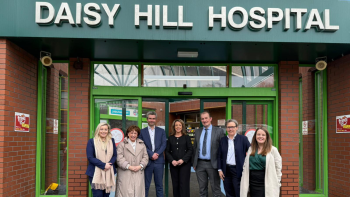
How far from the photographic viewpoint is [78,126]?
235 inches

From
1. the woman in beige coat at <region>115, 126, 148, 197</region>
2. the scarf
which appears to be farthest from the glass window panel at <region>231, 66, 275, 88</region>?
the scarf

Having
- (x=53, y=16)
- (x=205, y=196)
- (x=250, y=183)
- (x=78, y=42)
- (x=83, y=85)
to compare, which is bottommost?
(x=205, y=196)

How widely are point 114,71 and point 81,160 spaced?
1.90m

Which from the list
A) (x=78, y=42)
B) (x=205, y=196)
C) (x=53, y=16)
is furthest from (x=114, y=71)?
(x=205, y=196)

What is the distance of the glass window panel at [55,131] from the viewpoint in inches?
242

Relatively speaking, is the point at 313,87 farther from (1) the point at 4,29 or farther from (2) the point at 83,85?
(1) the point at 4,29

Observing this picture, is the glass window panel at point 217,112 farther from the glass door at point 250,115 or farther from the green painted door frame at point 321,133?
the green painted door frame at point 321,133

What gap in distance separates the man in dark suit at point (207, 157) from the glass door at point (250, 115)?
0.96 m

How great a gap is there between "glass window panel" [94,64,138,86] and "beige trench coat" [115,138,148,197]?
1481mm

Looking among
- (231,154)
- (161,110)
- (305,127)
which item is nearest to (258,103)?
(305,127)

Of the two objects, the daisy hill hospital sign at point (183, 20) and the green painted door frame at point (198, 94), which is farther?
the green painted door frame at point (198, 94)

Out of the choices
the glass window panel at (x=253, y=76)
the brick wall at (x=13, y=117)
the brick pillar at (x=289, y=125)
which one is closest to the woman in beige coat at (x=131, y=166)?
the brick wall at (x=13, y=117)

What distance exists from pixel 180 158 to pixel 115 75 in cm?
219

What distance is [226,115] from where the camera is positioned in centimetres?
645
